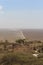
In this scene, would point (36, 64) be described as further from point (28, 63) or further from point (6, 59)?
point (6, 59)

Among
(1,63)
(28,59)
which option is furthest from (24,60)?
(1,63)

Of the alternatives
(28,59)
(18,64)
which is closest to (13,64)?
(18,64)

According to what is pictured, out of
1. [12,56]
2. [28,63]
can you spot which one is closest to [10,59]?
[12,56]

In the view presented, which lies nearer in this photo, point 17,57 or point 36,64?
point 36,64

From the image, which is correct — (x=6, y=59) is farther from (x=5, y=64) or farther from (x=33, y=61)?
(x=33, y=61)

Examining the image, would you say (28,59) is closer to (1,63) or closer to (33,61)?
(33,61)

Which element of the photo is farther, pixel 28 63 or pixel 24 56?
pixel 24 56

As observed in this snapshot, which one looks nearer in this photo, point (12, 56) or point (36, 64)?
point (36, 64)
